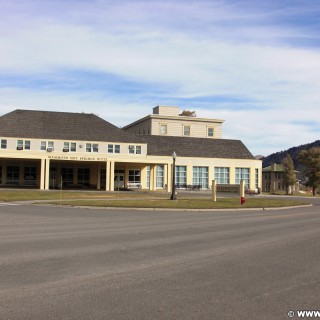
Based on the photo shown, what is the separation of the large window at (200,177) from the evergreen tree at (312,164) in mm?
31160

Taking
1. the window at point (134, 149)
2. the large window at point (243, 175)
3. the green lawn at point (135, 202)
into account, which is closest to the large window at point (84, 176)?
the window at point (134, 149)

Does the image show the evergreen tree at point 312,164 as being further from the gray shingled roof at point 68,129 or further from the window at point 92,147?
the window at point 92,147

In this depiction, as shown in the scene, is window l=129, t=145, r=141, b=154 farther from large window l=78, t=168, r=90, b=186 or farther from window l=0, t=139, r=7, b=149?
window l=0, t=139, r=7, b=149

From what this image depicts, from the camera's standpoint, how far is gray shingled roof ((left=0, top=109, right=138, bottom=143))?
181 ft

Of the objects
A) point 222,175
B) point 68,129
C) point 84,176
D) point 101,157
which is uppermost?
point 68,129

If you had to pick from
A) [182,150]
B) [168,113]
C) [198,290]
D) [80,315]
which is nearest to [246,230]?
[198,290]

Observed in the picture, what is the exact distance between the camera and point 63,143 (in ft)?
182

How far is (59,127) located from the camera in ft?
188

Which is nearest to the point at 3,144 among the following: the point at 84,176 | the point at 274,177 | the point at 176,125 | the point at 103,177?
the point at 84,176

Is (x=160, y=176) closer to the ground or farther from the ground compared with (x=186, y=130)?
closer to the ground

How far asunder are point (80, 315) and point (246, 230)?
11.8 meters

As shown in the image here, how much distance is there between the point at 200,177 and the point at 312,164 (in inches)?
1286

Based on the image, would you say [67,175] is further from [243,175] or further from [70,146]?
[243,175]

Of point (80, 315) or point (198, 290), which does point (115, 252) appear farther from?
point (80, 315)
